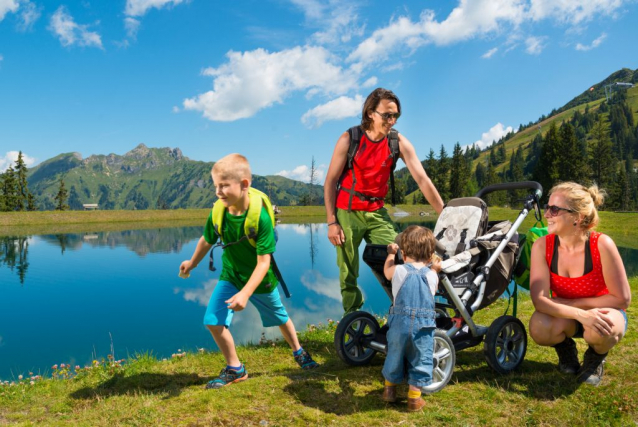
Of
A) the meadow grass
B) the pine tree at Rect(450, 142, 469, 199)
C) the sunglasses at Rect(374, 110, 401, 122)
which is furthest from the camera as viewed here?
the pine tree at Rect(450, 142, 469, 199)

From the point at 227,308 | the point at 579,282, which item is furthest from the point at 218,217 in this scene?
the point at 579,282

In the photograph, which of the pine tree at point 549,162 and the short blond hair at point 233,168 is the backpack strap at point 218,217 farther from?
the pine tree at point 549,162

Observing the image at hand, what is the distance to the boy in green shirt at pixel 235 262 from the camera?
3.71 m

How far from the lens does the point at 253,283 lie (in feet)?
12.3

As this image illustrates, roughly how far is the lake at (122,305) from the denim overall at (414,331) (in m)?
3.80

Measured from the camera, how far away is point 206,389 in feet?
13.4

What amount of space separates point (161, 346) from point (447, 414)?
7439 millimetres

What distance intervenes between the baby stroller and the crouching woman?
38cm

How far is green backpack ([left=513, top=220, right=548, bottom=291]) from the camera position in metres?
4.73

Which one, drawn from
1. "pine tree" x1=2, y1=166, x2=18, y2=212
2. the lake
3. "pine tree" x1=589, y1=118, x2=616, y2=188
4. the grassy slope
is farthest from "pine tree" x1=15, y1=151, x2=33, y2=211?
"pine tree" x1=589, y1=118, x2=616, y2=188

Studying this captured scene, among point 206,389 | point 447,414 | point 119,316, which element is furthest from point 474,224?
point 119,316

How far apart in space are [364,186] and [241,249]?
1.63m

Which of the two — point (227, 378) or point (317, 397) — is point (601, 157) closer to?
point (317, 397)

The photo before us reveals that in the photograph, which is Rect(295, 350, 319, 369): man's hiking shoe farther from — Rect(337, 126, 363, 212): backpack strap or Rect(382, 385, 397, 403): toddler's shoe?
Rect(337, 126, 363, 212): backpack strap
